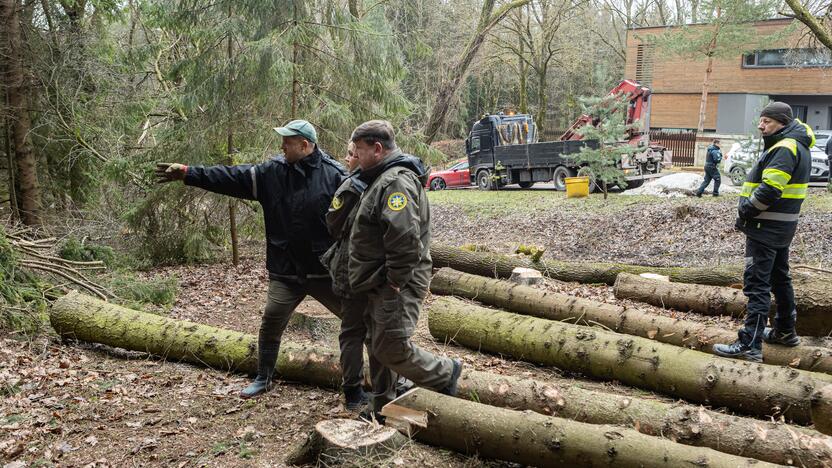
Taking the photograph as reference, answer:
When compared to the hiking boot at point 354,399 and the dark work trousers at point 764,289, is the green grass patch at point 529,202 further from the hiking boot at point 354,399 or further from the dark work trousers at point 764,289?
the hiking boot at point 354,399

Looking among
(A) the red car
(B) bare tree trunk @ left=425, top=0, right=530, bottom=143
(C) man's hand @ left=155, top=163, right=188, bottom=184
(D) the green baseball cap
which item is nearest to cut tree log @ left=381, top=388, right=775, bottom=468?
(D) the green baseball cap

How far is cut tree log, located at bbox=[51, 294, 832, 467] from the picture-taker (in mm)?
3789

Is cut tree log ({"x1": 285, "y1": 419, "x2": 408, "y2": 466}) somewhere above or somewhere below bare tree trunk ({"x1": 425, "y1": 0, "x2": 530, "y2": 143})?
below

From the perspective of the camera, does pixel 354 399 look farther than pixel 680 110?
No

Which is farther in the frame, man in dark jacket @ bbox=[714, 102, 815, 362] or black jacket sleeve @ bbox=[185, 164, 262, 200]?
man in dark jacket @ bbox=[714, 102, 815, 362]

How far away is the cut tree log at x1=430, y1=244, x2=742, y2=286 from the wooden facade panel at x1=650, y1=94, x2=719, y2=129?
28477 mm

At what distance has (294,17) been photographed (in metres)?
9.96

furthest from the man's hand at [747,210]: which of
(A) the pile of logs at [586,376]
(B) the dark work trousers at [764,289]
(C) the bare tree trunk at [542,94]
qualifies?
(C) the bare tree trunk at [542,94]

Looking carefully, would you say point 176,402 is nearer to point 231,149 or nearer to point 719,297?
point 719,297

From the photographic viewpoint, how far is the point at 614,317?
6.46 meters

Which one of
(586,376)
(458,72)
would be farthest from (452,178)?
(586,376)

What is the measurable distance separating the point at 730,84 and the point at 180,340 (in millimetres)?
34146

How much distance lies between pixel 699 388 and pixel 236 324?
204 inches

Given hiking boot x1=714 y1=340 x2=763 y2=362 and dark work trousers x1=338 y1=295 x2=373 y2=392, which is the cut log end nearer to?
hiking boot x1=714 y1=340 x2=763 y2=362
